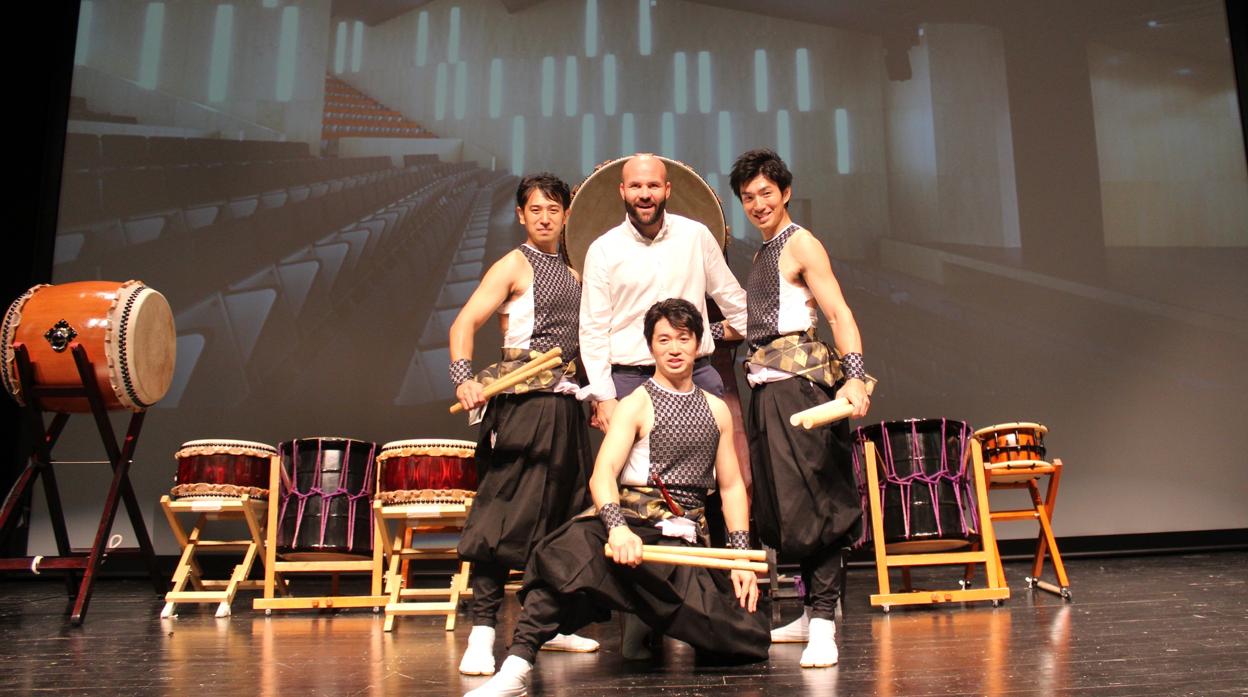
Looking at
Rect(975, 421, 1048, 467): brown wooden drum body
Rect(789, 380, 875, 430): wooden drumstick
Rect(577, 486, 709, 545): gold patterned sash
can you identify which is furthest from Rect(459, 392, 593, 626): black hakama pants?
Rect(975, 421, 1048, 467): brown wooden drum body

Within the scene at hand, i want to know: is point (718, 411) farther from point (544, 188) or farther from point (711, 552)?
point (544, 188)

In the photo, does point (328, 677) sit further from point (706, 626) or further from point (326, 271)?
point (326, 271)

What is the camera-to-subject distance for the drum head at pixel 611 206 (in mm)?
3455

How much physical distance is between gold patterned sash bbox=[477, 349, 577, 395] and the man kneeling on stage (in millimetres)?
375

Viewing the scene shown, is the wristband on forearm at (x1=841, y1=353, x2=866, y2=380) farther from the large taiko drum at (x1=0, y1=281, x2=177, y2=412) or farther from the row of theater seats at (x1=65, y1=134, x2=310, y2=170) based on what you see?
the row of theater seats at (x1=65, y1=134, x2=310, y2=170)

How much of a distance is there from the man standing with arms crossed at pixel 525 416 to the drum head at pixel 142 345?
80.2 inches

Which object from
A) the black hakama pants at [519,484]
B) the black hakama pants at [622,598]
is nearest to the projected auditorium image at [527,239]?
the black hakama pants at [519,484]

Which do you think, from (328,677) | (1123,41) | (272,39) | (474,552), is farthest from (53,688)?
(1123,41)

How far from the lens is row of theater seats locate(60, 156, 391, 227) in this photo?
18.4ft

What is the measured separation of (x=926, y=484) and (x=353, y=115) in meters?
3.91

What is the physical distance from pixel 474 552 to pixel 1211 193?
529 centimetres

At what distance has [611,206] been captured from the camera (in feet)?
11.5

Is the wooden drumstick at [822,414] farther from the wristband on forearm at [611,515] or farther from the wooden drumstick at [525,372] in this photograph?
the wooden drumstick at [525,372]

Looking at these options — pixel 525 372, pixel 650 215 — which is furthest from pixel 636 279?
pixel 525 372
